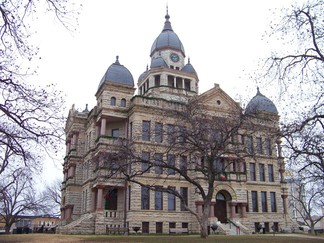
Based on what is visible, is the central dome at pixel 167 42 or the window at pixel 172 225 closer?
the window at pixel 172 225

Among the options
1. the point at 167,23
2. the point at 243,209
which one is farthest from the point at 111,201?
the point at 167,23

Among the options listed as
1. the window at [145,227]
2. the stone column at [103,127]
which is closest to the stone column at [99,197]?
the window at [145,227]

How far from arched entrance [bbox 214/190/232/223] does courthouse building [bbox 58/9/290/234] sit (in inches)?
4.6

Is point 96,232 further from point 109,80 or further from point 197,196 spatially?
point 109,80

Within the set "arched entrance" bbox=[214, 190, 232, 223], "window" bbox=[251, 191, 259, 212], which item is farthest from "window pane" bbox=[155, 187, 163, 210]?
"window" bbox=[251, 191, 259, 212]

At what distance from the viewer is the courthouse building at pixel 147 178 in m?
40.0

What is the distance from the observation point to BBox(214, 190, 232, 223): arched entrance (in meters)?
44.5

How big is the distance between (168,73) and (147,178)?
721 inches

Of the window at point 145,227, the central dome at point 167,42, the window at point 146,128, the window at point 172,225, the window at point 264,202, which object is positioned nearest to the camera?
the window at point 145,227

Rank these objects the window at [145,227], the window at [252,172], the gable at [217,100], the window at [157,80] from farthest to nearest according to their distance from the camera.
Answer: the window at [157,80]
the window at [252,172]
the gable at [217,100]
the window at [145,227]

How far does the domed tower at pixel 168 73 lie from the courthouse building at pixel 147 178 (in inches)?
6.2

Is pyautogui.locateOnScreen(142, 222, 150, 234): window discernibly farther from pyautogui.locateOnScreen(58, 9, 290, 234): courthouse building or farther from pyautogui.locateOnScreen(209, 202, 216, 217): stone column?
pyautogui.locateOnScreen(209, 202, 216, 217): stone column

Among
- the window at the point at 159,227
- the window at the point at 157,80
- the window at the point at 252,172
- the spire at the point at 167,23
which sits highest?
the spire at the point at 167,23

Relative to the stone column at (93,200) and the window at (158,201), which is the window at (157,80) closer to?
the window at (158,201)
